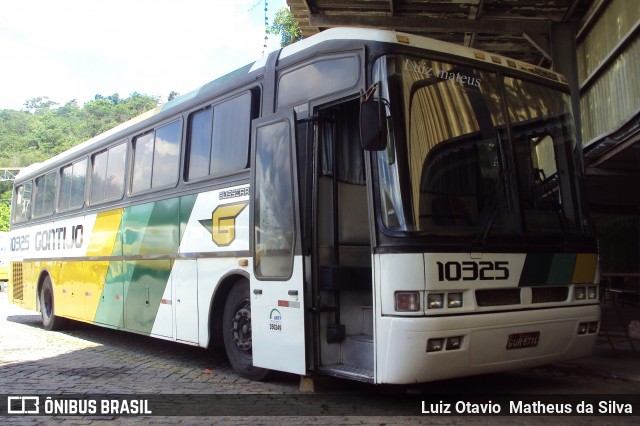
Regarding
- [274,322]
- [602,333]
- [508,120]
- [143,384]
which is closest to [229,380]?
[143,384]

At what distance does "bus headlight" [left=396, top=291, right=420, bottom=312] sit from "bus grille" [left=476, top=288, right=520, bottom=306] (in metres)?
0.63

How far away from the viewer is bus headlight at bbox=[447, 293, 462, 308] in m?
5.06

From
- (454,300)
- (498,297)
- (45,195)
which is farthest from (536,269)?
(45,195)

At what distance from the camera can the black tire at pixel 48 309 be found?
12.3 meters

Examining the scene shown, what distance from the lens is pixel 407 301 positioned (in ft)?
16.2

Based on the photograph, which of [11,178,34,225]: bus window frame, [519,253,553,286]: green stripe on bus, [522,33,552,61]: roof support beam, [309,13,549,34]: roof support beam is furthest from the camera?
[11,178,34,225]: bus window frame

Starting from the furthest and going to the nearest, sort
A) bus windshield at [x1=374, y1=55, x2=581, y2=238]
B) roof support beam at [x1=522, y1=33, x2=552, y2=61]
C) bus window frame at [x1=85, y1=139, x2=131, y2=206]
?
roof support beam at [x1=522, y1=33, x2=552, y2=61]
bus window frame at [x1=85, y1=139, x2=131, y2=206]
bus windshield at [x1=374, y1=55, x2=581, y2=238]

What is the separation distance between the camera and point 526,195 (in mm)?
5703

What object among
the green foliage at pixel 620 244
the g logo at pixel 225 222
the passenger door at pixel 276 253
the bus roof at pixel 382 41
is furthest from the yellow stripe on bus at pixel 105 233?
the green foliage at pixel 620 244

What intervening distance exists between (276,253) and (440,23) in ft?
22.1

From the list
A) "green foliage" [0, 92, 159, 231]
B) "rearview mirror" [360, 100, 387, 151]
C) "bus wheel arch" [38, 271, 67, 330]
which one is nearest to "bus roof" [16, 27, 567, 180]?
"rearview mirror" [360, 100, 387, 151]

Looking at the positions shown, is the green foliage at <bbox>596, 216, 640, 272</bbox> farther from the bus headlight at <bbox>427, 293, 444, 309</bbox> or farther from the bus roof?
the bus headlight at <bbox>427, 293, 444, 309</bbox>

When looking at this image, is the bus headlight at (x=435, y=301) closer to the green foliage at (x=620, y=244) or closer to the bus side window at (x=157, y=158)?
the bus side window at (x=157, y=158)

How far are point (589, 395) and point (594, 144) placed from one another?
5707 millimetres
